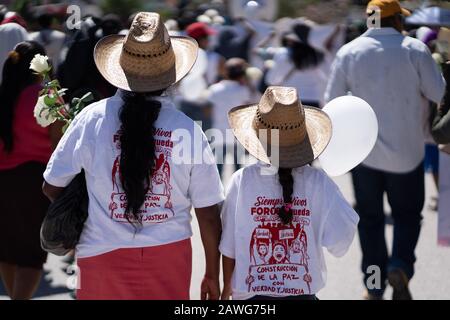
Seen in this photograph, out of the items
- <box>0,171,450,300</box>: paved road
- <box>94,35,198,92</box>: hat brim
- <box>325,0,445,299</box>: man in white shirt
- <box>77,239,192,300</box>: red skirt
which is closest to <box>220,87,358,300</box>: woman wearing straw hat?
<box>77,239,192,300</box>: red skirt

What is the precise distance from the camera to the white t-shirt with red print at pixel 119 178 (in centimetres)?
316

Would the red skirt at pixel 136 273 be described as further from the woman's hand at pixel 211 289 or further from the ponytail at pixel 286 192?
the ponytail at pixel 286 192

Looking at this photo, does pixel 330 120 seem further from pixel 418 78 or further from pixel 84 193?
pixel 418 78

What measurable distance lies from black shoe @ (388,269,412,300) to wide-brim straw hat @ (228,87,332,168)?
2006 millimetres

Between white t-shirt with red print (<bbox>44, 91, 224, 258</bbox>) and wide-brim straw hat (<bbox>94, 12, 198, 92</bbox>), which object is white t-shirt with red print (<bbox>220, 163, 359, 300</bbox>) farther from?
wide-brim straw hat (<bbox>94, 12, 198, 92</bbox>)

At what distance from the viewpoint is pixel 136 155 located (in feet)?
10.3

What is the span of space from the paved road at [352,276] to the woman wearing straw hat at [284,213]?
2.27 meters

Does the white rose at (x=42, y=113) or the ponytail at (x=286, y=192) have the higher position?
the ponytail at (x=286, y=192)

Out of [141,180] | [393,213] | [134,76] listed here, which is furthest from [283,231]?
[393,213]

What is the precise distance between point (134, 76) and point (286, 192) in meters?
0.70

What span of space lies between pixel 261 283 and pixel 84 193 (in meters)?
0.73

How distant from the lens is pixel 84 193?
3.26 meters

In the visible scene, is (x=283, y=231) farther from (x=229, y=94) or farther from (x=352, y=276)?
(x=229, y=94)

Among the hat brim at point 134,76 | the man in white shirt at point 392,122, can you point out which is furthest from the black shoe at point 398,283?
the hat brim at point 134,76
